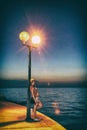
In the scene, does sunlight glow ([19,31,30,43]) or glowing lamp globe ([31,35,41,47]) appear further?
sunlight glow ([19,31,30,43])

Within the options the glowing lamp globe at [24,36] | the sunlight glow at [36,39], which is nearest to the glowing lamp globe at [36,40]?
the sunlight glow at [36,39]

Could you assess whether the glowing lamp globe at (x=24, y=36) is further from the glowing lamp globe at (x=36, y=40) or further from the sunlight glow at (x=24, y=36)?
the glowing lamp globe at (x=36, y=40)

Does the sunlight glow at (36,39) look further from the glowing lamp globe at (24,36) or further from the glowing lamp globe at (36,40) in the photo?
the glowing lamp globe at (24,36)

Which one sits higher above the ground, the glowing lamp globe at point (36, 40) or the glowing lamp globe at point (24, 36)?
the glowing lamp globe at point (24, 36)

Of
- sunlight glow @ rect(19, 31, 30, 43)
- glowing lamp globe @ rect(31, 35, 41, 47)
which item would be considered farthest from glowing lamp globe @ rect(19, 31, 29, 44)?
glowing lamp globe @ rect(31, 35, 41, 47)

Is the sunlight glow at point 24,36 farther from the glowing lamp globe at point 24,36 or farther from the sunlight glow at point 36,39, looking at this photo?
the sunlight glow at point 36,39

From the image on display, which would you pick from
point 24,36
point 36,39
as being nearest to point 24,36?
point 24,36

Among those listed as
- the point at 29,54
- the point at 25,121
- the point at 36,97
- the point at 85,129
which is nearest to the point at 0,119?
the point at 25,121

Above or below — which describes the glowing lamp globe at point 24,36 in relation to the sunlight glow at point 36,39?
above

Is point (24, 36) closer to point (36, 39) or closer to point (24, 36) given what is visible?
point (24, 36)

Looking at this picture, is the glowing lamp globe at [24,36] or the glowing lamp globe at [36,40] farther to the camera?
the glowing lamp globe at [24,36]

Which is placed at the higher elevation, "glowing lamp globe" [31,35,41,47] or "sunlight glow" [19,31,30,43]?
"sunlight glow" [19,31,30,43]

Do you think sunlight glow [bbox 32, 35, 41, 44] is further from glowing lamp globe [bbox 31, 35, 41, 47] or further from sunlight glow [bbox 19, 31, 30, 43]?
sunlight glow [bbox 19, 31, 30, 43]

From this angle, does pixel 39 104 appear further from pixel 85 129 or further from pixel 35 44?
pixel 85 129
